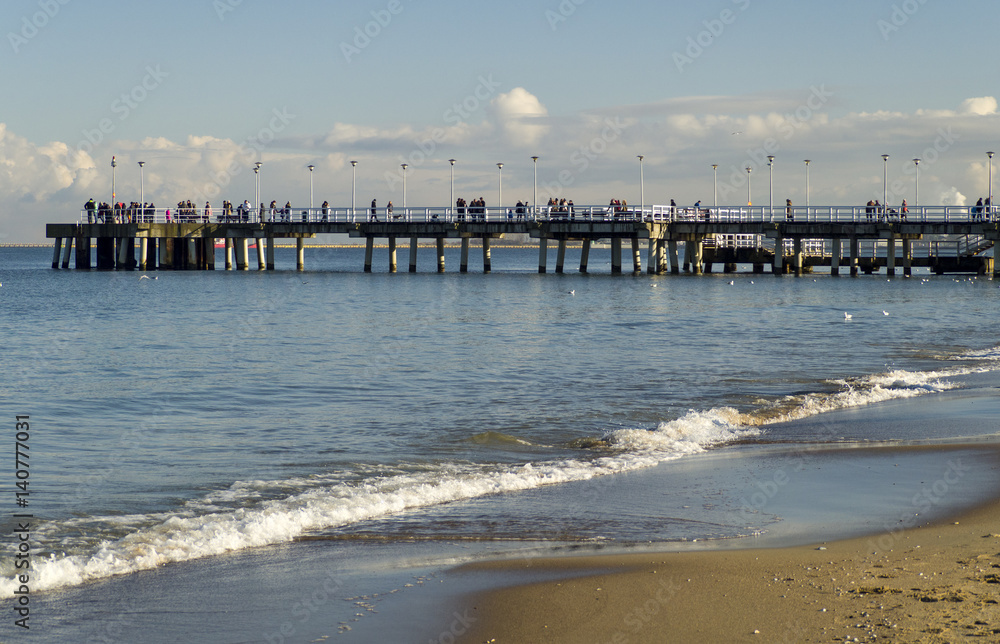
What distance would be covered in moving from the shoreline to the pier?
156ft

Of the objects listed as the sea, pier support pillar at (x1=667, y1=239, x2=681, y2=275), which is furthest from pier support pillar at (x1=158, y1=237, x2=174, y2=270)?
the sea

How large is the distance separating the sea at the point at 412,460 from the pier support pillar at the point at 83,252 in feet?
147

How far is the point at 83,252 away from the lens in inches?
2621

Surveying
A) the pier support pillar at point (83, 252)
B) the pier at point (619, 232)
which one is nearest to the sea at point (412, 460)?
the pier at point (619, 232)

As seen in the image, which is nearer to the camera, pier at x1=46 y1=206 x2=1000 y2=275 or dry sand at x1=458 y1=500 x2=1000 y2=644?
dry sand at x1=458 y1=500 x2=1000 y2=644

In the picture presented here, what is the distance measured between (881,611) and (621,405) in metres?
8.65

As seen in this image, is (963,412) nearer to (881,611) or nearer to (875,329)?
(881,611)

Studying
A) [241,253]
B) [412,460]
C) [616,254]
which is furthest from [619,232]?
[412,460]

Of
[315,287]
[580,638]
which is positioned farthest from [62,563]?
[315,287]

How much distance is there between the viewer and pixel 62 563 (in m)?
6.21

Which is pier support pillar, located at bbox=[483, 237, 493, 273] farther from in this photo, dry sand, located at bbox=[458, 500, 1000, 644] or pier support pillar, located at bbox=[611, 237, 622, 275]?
dry sand, located at bbox=[458, 500, 1000, 644]

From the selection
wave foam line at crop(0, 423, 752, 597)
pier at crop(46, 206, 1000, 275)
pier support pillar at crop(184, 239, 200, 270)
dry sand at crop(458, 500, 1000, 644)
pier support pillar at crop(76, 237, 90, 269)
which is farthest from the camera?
pier support pillar at crop(184, 239, 200, 270)

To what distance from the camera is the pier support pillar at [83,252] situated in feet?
218

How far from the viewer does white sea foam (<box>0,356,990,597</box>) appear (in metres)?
6.45
